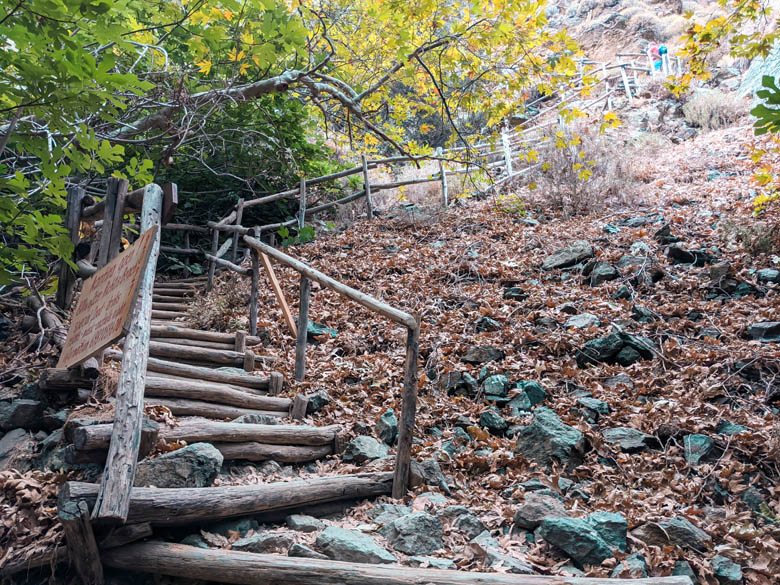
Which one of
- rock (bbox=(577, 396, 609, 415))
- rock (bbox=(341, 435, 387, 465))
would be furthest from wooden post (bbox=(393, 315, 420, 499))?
rock (bbox=(577, 396, 609, 415))

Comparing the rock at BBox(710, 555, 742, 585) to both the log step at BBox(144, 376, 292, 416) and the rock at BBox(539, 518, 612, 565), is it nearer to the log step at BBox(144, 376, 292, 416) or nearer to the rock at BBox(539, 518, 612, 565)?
the rock at BBox(539, 518, 612, 565)

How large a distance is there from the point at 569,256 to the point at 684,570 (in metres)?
5.34

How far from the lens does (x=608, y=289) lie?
21.7 feet

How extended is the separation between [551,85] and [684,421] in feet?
13.9

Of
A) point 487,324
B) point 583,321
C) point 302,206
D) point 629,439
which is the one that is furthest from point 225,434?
point 302,206

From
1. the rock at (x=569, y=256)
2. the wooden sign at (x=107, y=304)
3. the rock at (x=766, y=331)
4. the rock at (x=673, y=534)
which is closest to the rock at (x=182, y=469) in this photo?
the wooden sign at (x=107, y=304)

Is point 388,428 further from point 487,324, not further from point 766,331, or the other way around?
point 766,331

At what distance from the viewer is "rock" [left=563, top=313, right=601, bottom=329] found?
5.70 meters

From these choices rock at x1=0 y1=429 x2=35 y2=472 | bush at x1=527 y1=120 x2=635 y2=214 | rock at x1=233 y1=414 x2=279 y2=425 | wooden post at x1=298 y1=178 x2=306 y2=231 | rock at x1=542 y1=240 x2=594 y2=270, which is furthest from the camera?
bush at x1=527 y1=120 x2=635 y2=214

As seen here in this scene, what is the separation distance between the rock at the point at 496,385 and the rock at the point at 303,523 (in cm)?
223

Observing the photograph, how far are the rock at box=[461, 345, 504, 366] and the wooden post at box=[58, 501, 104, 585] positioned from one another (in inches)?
149

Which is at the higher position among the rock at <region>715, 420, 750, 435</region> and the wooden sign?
the wooden sign

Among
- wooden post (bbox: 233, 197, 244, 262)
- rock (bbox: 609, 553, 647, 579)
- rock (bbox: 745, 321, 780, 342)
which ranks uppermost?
wooden post (bbox: 233, 197, 244, 262)

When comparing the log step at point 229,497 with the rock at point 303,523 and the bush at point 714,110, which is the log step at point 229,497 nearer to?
the rock at point 303,523
